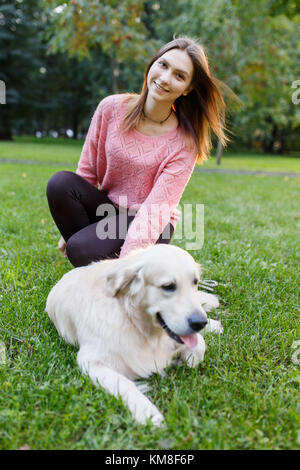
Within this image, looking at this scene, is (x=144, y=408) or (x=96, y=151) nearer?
(x=144, y=408)

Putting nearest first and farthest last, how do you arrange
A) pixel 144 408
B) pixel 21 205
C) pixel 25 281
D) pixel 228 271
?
pixel 144 408
pixel 25 281
pixel 228 271
pixel 21 205

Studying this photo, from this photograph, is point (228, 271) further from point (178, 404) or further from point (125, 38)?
point (125, 38)

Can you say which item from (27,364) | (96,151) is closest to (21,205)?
(96,151)

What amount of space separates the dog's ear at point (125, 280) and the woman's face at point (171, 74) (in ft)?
4.77

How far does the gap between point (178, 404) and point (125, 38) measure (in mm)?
8644

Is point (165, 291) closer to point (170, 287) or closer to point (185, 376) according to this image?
point (170, 287)

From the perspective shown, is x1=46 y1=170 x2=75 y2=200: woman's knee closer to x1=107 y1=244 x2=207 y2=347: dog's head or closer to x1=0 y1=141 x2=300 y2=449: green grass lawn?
x1=0 y1=141 x2=300 y2=449: green grass lawn

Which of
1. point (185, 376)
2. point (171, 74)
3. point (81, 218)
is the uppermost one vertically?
point (171, 74)

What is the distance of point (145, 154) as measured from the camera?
302 centimetres

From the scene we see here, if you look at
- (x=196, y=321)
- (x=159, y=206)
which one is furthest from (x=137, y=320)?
(x=159, y=206)

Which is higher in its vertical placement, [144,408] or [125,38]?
[125,38]

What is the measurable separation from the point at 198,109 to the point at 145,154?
59 cm

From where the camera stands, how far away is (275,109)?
72.5 feet

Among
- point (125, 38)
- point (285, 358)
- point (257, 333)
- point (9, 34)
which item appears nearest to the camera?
point (285, 358)
